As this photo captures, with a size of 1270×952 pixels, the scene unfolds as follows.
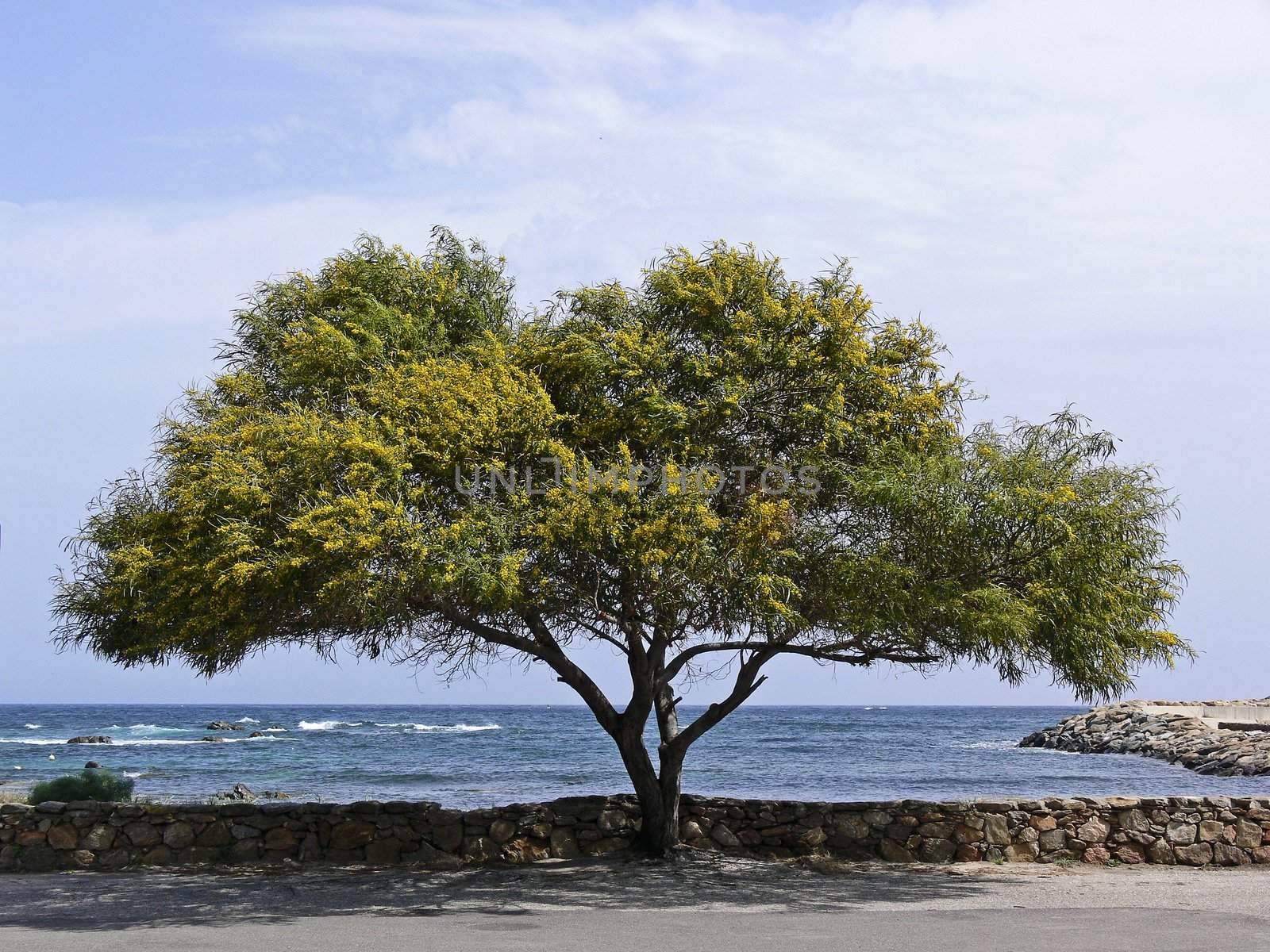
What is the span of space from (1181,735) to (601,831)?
38.7 m

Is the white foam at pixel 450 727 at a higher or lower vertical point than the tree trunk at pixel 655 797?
A: lower

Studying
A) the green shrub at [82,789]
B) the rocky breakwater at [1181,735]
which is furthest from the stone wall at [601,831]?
the rocky breakwater at [1181,735]

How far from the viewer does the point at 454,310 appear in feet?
49.8

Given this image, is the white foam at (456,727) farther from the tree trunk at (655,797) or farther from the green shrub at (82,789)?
the tree trunk at (655,797)

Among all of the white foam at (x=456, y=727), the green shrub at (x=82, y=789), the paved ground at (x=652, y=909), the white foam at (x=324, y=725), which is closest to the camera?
Answer: the paved ground at (x=652, y=909)

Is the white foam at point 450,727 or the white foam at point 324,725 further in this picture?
the white foam at point 324,725

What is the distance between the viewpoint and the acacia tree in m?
12.2

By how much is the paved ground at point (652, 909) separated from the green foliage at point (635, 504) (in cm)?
252

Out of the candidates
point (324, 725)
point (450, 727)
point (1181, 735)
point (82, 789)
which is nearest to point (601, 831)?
point (82, 789)

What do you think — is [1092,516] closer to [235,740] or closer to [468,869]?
[468,869]

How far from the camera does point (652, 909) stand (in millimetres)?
12352

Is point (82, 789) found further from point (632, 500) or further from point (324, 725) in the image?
point (324, 725)

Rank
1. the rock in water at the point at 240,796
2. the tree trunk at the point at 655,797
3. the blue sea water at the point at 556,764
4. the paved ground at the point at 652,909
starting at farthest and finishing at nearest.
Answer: the blue sea water at the point at 556,764 → the rock in water at the point at 240,796 → the tree trunk at the point at 655,797 → the paved ground at the point at 652,909

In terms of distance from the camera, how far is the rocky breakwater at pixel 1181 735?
38.7 meters
